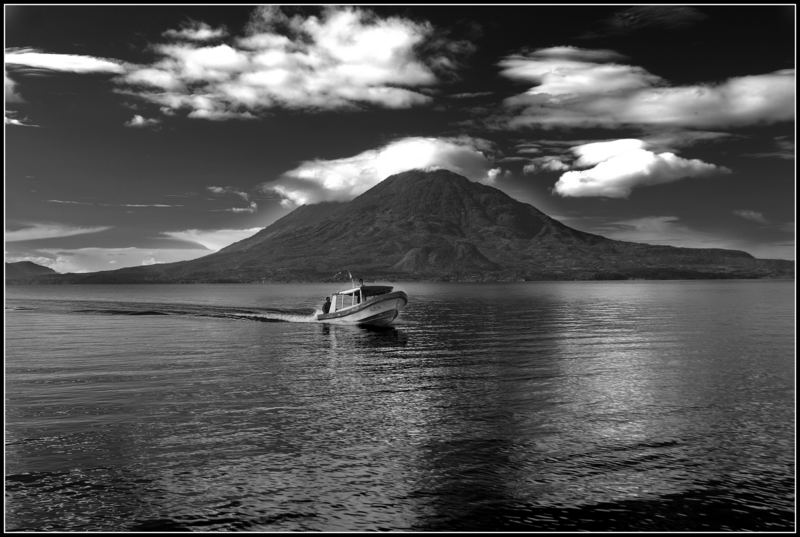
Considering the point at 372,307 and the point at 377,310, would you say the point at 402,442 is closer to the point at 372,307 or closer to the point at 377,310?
the point at 377,310

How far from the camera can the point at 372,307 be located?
76.6 metres

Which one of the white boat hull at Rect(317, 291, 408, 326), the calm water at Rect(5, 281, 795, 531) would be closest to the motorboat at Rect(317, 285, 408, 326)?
the white boat hull at Rect(317, 291, 408, 326)

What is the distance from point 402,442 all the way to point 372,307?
53.5m

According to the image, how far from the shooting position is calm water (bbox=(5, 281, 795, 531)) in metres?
16.9

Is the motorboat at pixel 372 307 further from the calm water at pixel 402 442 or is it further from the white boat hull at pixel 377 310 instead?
the calm water at pixel 402 442

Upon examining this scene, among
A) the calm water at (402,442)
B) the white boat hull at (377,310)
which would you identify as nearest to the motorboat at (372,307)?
the white boat hull at (377,310)

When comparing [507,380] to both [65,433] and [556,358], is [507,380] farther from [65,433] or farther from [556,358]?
[65,433]

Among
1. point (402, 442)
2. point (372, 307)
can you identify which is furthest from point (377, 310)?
point (402, 442)

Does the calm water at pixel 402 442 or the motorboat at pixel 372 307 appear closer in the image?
the calm water at pixel 402 442

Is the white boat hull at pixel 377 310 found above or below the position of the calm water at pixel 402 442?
above

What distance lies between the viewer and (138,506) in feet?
56.6

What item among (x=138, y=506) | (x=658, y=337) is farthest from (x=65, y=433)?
(x=658, y=337)

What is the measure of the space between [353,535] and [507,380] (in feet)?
75.7

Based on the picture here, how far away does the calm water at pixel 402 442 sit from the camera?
55.4 ft
